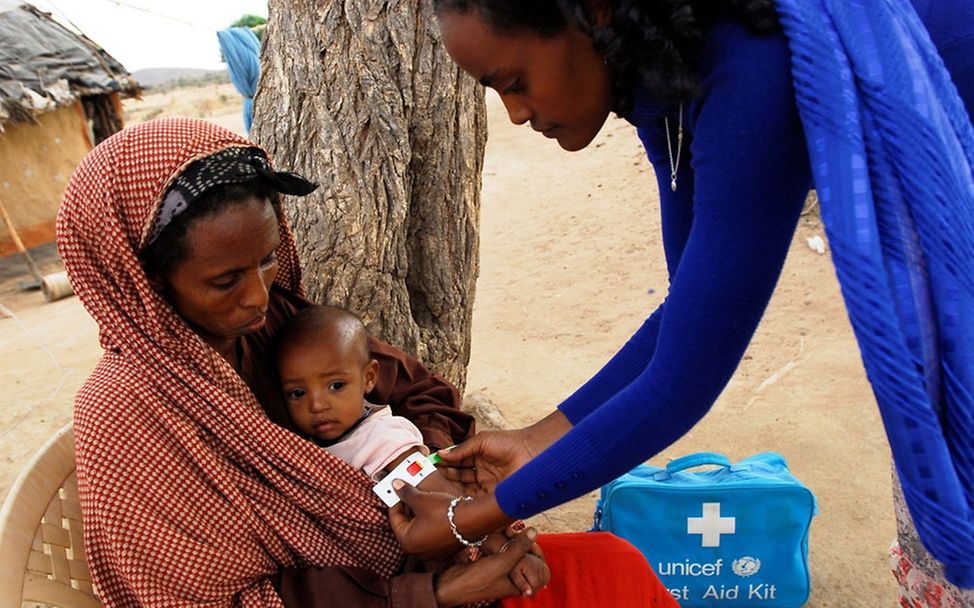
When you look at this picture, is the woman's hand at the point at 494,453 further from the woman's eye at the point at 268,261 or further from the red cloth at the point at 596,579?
the woman's eye at the point at 268,261

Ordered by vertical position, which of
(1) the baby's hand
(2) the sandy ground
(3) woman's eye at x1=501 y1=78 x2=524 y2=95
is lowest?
(2) the sandy ground

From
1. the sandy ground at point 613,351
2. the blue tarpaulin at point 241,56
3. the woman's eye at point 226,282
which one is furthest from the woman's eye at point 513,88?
the blue tarpaulin at point 241,56

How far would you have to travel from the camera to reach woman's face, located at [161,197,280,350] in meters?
1.76

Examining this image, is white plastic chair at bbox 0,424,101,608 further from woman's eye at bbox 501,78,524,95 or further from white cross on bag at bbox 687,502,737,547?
white cross on bag at bbox 687,502,737,547

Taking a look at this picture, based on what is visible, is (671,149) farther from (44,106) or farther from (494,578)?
(44,106)

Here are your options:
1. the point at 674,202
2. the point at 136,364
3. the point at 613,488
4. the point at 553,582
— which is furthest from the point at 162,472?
the point at 613,488

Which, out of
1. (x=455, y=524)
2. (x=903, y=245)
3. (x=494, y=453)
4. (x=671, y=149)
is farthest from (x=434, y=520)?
(x=903, y=245)

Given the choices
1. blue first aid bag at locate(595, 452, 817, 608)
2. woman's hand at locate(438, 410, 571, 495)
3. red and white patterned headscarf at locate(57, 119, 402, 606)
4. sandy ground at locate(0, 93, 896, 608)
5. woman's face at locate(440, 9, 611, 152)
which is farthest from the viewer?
sandy ground at locate(0, 93, 896, 608)

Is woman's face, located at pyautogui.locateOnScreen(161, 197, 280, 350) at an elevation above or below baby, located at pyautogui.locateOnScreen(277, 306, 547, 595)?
above

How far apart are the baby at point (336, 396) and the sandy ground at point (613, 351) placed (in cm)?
163

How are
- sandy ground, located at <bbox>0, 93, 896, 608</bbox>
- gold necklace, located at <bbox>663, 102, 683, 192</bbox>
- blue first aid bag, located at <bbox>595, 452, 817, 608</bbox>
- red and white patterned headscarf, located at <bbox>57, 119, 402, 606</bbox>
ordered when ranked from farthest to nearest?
sandy ground, located at <bbox>0, 93, 896, 608</bbox>
blue first aid bag, located at <bbox>595, 452, 817, 608</bbox>
red and white patterned headscarf, located at <bbox>57, 119, 402, 606</bbox>
gold necklace, located at <bbox>663, 102, 683, 192</bbox>

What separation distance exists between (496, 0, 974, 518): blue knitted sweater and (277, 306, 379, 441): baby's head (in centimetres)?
60

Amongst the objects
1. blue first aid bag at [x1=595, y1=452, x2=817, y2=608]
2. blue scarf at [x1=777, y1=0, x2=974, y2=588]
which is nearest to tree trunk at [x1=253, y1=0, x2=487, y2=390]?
blue first aid bag at [x1=595, y1=452, x2=817, y2=608]

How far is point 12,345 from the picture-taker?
7.35 meters
